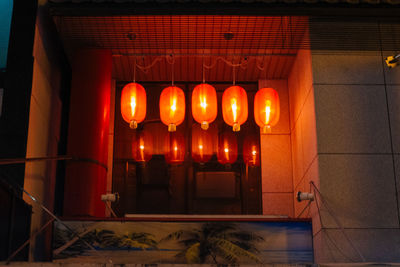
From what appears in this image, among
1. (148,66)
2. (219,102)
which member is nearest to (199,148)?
(219,102)

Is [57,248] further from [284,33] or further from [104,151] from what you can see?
[284,33]

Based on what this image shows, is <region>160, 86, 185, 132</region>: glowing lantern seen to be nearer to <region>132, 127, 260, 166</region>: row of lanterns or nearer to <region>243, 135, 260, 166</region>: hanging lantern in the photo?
<region>132, 127, 260, 166</region>: row of lanterns

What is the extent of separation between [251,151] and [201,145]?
2.97 feet

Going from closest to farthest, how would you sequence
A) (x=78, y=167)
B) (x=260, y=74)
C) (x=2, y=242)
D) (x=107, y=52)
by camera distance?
1. (x=2, y=242)
2. (x=78, y=167)
3. (x=107, y=52)
4. (x=260, y=74)

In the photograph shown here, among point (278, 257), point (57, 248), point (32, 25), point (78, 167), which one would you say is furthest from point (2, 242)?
point (278, 257)

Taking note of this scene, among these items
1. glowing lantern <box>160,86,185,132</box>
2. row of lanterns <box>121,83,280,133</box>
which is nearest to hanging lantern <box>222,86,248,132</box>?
row of lanterns <box>121,83,280,133</box>

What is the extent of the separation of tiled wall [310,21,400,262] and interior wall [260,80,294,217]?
189cm

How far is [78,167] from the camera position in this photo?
28.8 feet

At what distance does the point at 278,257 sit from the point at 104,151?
10.5 ft

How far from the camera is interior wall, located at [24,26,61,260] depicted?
788cm

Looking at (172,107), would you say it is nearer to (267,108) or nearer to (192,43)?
(192,43)

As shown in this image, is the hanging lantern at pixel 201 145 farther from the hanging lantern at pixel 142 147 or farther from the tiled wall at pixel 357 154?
the tiled wall at pixel 357 154

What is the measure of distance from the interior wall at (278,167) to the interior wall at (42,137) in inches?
138

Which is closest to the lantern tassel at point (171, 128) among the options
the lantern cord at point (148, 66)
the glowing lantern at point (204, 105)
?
the glowing lantern at point (204, 105)
